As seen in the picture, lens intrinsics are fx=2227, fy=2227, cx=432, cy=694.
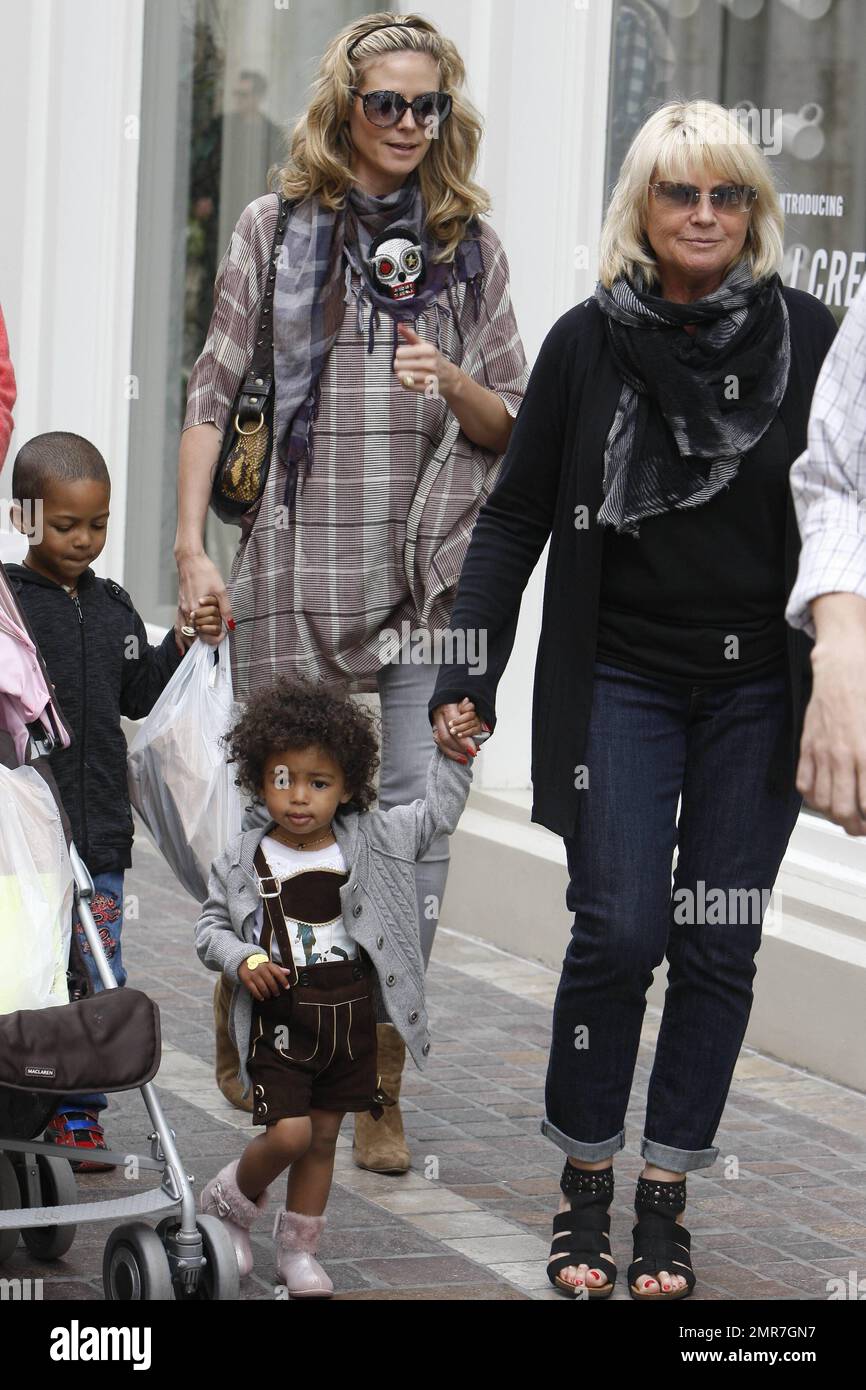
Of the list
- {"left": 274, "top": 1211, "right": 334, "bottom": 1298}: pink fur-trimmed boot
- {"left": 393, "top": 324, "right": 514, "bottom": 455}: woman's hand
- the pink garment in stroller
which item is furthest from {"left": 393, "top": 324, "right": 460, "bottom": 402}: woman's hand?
{"left": 274, "top": 1211, "right": 334, "bottom": 1298}: pink fur-trimmed boot

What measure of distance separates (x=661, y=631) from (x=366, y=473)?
109 centimetres

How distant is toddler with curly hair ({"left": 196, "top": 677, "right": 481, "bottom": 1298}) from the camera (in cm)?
414

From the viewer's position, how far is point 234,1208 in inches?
167

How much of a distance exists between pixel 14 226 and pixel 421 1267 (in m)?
6.83

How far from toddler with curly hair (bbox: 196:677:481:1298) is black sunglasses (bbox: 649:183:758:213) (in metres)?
1.02

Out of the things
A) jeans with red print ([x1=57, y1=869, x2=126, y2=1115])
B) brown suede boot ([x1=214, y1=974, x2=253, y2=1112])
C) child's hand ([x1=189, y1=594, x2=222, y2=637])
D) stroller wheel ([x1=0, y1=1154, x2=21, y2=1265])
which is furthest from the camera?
brown suede boot ([x1=214, y1=974, x2=253, y2=1112])

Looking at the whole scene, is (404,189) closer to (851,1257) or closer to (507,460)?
(507,460)

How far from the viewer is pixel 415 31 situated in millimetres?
4883

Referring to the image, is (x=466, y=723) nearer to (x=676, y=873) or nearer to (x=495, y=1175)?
(x=676, y=873)

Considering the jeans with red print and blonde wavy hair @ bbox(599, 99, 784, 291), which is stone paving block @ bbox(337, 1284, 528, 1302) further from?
blonde wavy hair @ bbox(599, 99, 784, 291)

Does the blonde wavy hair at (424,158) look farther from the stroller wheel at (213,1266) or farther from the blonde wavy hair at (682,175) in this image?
the stroller wheel at (213,1266)

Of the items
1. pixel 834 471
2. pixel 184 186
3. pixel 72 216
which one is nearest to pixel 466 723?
pixel 834 471

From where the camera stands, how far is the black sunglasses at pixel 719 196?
3998 mm

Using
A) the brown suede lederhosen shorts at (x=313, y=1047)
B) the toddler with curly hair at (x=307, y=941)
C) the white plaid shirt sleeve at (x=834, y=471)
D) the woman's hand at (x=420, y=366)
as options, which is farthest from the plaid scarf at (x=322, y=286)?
the white plaid shirt sleeve at (x=834, y=471)
